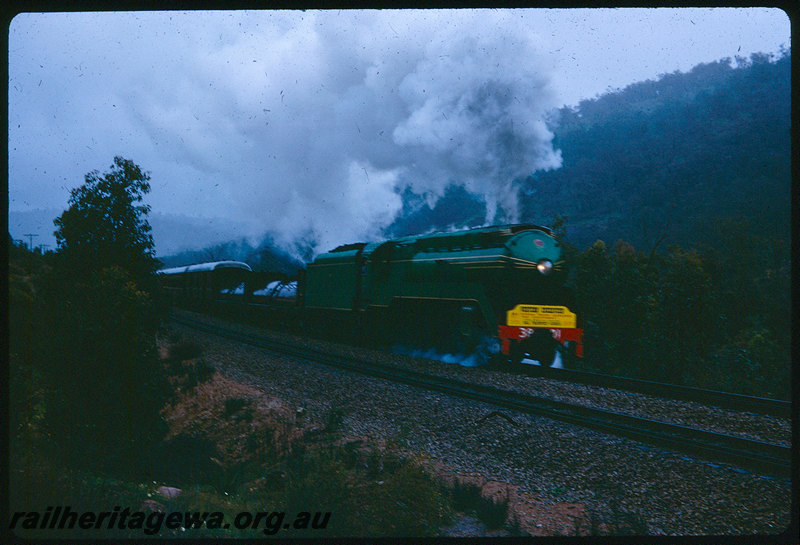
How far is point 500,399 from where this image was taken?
970 cm

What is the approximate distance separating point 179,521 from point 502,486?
4080mm

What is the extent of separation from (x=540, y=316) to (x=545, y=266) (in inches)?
62.3

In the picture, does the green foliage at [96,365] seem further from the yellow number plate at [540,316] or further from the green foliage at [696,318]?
the green foliage at [696,318]

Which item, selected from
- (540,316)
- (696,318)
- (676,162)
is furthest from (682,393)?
(676,162)

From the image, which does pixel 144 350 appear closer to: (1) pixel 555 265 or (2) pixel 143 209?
(2) pixel 143 209

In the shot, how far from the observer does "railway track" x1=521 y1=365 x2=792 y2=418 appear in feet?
31.1

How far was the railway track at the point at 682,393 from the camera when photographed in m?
9.49

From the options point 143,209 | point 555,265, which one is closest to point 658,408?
point 555,265

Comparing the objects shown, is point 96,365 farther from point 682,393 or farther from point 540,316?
point 682,393

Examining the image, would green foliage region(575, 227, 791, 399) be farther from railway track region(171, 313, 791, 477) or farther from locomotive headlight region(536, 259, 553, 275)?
railway track region(171, 313, 791, 477)

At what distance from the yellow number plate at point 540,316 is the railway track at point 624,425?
251cm

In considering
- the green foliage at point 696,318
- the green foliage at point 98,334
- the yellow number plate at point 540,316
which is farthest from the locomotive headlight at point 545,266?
the green foliage at point 98,334

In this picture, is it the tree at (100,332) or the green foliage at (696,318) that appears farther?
the green foliage at (696,318)

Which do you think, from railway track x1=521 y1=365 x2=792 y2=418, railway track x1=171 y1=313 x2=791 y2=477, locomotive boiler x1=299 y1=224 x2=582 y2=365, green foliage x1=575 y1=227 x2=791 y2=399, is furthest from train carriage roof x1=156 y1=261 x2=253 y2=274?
railway track x1=521 y1=365 x2=792 y2=418
